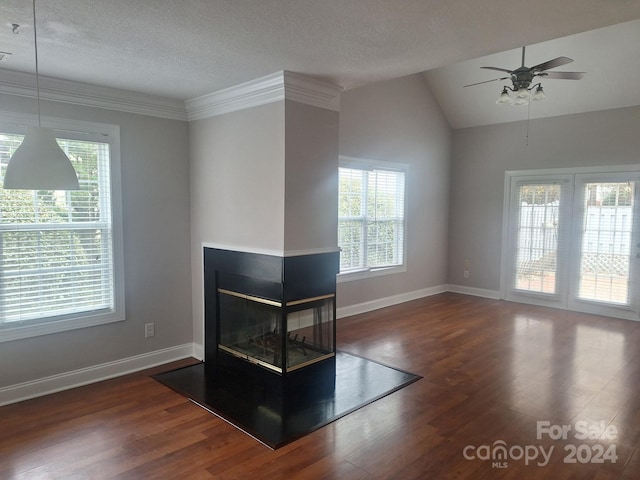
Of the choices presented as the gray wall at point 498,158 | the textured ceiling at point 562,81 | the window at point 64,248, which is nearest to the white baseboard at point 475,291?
the gray wall at point 498,158

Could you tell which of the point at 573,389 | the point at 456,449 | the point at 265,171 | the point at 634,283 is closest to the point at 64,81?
the point at 265,171

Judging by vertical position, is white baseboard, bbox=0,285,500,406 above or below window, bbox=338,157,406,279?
below

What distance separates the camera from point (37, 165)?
6.81 ft

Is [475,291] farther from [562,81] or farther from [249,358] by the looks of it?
[249,358]

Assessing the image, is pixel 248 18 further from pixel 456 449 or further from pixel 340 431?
pixel 456 449

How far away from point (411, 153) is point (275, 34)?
434cm

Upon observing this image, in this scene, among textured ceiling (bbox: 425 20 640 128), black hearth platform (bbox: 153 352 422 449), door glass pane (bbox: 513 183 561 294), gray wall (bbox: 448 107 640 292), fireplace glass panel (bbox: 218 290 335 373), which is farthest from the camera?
door glass pane (bbox: 513 183 561 294)

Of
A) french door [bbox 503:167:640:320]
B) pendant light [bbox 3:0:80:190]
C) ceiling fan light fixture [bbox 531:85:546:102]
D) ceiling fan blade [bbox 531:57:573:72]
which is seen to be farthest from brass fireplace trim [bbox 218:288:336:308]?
french door [bbox 503:167:640:320]

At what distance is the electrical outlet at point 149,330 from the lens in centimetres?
390

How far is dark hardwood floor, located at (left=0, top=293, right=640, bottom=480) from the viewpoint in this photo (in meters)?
2.41

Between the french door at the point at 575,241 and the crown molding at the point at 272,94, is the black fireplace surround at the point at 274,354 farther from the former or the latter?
the french door at the point at 575,241

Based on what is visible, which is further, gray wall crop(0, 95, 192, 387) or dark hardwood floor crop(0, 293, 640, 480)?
gray wall crop(0, 95, 192, 387)

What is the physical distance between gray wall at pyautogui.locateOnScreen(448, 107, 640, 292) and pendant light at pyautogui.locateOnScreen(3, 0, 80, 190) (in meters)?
6.19

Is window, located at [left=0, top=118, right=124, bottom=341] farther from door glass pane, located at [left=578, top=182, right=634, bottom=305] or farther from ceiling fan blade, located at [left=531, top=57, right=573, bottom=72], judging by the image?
door glass pane, located at [left=578, top=182, right=634, bottom=305]
